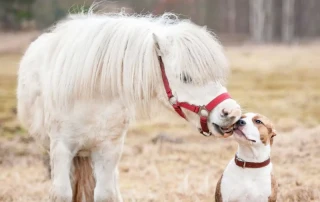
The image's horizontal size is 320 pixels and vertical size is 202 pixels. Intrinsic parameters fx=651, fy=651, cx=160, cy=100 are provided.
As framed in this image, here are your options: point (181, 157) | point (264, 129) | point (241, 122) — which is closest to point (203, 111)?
point (241, 122)

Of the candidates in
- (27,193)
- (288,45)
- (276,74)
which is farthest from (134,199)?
(288,45)

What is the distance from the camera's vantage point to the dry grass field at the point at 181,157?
6445mm

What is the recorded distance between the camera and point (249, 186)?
4773 millimetres

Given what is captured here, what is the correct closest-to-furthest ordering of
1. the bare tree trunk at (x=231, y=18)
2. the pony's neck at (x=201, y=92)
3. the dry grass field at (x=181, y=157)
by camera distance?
1. the pony's neck at (x=201, y=92)
2. the dry grass field at (x=181, y=157)
3. the bare tree trunk at (x=231, y=18)

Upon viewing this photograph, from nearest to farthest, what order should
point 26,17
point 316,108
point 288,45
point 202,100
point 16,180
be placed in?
point 202,100
point 16,180
point 316,108
point 26,17
point 288,45

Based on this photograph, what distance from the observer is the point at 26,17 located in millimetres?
26688

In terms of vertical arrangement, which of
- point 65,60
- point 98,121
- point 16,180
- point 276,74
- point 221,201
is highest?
point 65,60

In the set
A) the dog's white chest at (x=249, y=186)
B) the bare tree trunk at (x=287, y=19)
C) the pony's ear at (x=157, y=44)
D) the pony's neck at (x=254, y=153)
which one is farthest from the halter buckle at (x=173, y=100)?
the bare tree trunk at (x=287, y=19)

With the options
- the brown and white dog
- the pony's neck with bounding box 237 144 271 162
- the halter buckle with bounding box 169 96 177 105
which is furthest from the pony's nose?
the pony's neck with bounding box 237 144 271 162

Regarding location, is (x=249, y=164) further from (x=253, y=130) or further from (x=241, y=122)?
(x=241, y=122)

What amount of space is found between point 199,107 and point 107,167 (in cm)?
98

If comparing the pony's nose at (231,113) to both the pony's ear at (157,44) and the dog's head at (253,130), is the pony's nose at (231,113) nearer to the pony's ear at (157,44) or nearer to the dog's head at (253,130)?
the dog's head at (253,130)

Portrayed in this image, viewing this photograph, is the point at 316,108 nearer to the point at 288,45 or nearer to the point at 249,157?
the point at 249,157

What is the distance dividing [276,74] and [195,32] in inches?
588
